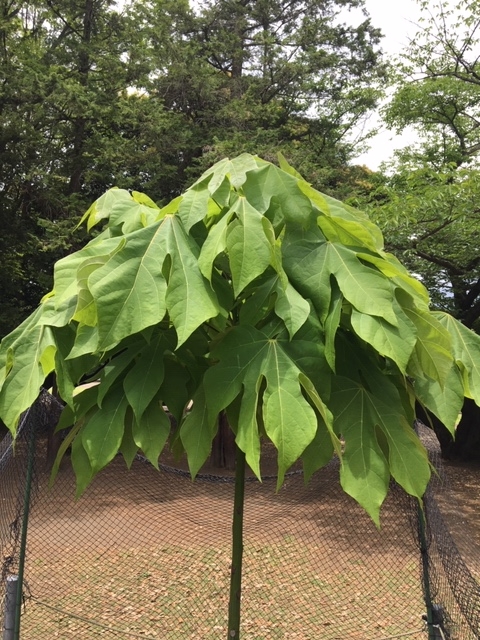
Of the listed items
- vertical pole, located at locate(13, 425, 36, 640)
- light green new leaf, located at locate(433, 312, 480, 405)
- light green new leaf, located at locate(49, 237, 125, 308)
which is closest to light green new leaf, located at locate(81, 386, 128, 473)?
light green new leaf, located at locate(49, 237, 125, 308)

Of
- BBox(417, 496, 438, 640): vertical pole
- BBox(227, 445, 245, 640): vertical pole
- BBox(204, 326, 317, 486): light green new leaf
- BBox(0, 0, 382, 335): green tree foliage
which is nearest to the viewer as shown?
BBox(204, 326, 317, 486): light green new leaf

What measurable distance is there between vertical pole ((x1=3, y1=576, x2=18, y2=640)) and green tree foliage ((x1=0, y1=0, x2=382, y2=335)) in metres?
6.76

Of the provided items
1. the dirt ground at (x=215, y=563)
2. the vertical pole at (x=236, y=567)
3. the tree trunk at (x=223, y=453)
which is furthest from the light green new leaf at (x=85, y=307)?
the tree trunk at (x=223, y=453)

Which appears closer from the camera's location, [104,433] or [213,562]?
[104,433]

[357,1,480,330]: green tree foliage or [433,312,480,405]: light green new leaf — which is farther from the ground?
[357,1,480,330]: green tree foliage

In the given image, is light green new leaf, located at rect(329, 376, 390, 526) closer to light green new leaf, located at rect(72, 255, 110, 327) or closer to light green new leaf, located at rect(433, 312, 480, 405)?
light green new leaf, located at rect(433, 312, 480, 405)

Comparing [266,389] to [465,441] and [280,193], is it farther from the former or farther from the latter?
[465,441]

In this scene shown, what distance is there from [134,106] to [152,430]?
10423mm

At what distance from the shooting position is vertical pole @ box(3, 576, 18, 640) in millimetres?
2605

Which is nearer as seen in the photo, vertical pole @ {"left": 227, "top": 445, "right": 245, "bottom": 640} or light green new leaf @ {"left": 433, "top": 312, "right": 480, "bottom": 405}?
light green new leaf @ {"left": 433, "top": 312, "right": 480, "bottom": 405}

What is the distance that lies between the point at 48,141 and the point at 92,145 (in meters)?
0.90

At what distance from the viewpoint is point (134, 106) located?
10.5 metres

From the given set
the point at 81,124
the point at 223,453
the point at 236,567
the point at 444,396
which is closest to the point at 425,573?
the point at 236,567

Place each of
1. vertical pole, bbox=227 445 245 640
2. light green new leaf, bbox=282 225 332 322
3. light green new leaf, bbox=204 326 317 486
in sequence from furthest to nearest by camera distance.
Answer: vertical pole, bbox=227 445 245 640, light green new leaf, bbox=282 225 332 322, light green new leaf, bbox=204 326 317 486
